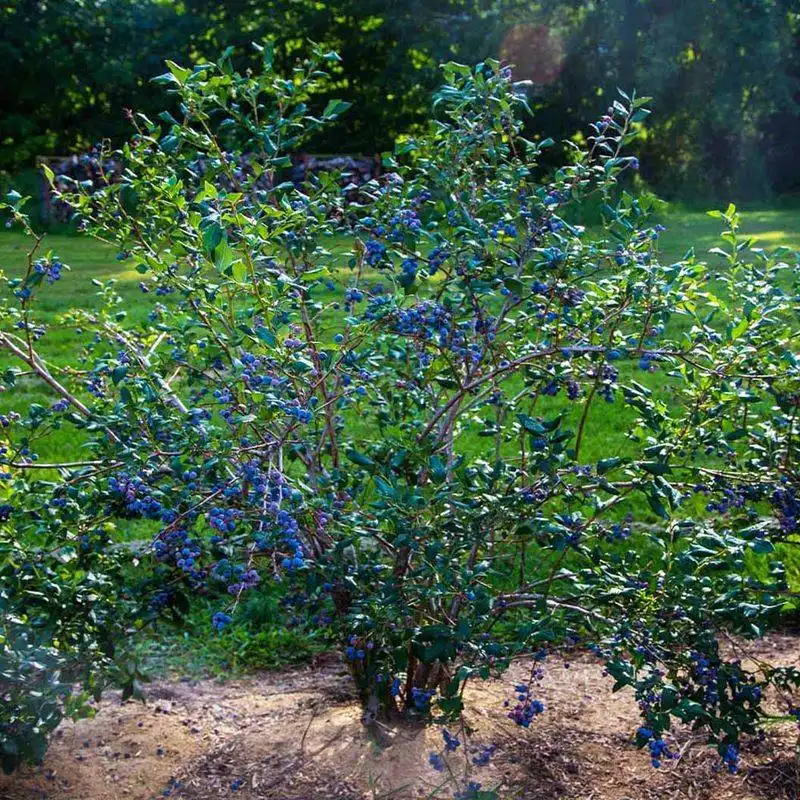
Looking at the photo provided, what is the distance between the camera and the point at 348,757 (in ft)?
9.75

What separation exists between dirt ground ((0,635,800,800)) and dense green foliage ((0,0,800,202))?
13.8 metres

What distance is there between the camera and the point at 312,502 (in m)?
2.38

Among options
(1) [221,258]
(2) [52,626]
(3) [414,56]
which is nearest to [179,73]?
(1) [221,258]

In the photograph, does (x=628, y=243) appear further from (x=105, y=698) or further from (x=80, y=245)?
(x=80, y=245)

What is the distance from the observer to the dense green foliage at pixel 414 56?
16.2 meters

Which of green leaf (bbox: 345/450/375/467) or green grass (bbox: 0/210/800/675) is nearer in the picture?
green leaf (bbox: 345/450/375/467)

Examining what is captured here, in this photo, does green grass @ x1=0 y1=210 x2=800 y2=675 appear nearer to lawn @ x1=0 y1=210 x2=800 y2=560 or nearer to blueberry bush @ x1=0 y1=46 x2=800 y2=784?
lawn @ x1=0 y1=210 x2=800 y2=560

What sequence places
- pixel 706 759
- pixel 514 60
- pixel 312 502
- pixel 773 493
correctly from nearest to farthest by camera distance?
1. pixel 312 502
2. pixel 773 493
3. pixel 706 759
4. pixel 514 60

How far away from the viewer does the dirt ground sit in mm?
2902

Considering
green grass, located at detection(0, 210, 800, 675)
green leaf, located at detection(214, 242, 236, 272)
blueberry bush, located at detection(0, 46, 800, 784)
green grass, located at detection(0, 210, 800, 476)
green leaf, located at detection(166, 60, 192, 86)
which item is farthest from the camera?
green grass, located at detection(0, 210, 800, 476)

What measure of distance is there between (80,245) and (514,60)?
7.47 m

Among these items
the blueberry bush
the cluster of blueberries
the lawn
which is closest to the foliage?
the blueberry bush

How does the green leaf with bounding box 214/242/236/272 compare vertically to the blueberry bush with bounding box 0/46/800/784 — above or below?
above

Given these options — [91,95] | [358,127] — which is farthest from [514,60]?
[91,95]
